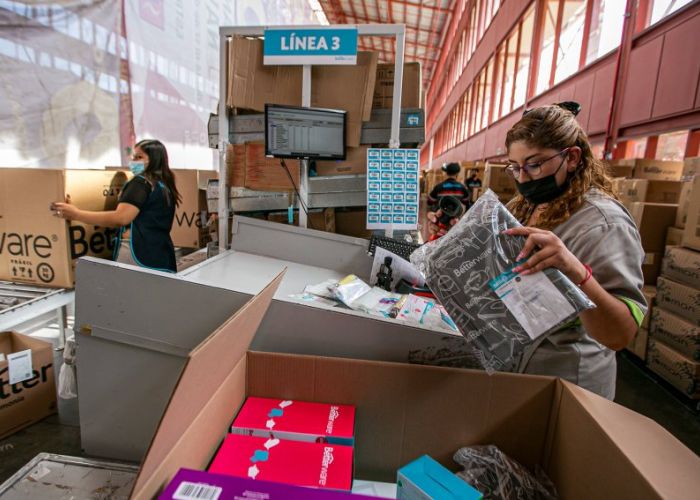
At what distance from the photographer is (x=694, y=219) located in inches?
100

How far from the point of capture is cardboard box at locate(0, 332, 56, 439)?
5.57 ft

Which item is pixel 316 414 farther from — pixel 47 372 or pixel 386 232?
pixel 47 372

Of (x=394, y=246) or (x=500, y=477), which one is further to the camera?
(x=394, y=246)

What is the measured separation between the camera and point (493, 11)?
10.0m

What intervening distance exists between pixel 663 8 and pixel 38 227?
5448 mm

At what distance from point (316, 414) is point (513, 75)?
9665 mm

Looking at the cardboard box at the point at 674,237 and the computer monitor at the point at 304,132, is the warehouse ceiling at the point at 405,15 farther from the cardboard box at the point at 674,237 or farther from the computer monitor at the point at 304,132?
the computer monitor at the point at 304,132

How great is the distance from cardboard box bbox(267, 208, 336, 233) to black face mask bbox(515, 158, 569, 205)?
1.36 metres

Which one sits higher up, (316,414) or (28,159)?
(28,159)

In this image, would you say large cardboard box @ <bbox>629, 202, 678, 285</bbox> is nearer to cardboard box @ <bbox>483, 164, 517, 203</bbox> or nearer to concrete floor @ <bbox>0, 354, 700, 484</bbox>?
concrete floor @ <bbox>0, 354, 700, 484</bbox>

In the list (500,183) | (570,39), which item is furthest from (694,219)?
(570,39)

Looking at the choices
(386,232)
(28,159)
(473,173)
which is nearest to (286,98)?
(386,232)

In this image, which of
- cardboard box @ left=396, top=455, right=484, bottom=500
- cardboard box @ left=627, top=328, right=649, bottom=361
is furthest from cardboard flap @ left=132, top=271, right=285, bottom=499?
cardboard box @ left=627, top=328, right=649, bottom=361

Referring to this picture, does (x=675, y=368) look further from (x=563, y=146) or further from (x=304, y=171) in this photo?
(x=304, y=171)
